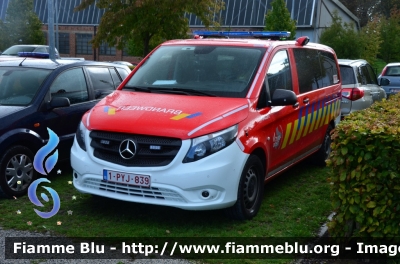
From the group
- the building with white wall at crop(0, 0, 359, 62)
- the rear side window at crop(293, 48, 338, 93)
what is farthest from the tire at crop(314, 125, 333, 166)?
the building with white wall at crop(0, 0, 359, 62)

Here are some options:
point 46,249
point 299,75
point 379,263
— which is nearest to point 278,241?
point 379,263

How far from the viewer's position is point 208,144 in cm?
557

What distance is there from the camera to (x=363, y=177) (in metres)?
4.94

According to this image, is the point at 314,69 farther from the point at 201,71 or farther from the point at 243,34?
the point at 201,71

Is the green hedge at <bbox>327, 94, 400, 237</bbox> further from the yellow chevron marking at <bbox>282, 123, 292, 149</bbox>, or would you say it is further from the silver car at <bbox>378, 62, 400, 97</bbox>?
the silver car at <bbox>378, 62, 400, 97</bbox>

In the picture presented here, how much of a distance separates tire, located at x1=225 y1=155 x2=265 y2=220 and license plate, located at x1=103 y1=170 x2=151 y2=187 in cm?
97

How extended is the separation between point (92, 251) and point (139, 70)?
288 centimetres

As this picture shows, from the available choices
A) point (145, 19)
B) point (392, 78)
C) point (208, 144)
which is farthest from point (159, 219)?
point (392, 78)

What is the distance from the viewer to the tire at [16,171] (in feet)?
21.9

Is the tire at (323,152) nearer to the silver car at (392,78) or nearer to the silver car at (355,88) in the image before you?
the silver car at (355,88)

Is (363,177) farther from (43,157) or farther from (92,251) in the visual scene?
(43,157)

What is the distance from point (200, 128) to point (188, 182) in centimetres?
55

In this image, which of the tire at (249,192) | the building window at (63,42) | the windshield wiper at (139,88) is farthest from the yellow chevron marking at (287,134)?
the building window at (63,42)

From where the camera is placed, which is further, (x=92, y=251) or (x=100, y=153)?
(x=100, y=153)
